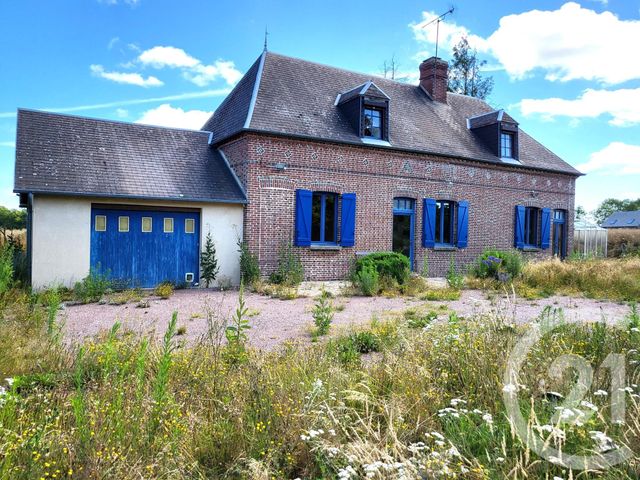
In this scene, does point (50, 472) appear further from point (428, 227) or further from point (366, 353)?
point (428, 227)

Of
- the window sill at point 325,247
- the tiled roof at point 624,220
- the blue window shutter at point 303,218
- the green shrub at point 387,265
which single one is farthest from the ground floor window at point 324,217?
the tiled roof at point 624,220

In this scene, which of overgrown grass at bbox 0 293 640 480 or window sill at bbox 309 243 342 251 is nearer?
overgrown grass at bbox 0 293 640 480

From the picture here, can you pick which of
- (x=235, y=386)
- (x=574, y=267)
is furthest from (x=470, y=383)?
(x=574, y=267)

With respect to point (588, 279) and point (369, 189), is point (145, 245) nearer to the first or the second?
point (369, 189)

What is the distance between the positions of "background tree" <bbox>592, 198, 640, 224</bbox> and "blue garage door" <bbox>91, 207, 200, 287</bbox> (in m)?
76.6

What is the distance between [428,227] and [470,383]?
496 inches

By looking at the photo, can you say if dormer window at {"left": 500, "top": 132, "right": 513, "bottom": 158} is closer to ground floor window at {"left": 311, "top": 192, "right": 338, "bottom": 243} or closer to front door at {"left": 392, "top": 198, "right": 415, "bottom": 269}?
front door at {"left": 392, "top": 198, "right": 415, "bottom": 269}

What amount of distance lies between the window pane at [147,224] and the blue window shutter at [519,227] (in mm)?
12992

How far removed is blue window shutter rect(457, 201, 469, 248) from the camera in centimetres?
1667

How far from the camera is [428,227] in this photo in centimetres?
1591

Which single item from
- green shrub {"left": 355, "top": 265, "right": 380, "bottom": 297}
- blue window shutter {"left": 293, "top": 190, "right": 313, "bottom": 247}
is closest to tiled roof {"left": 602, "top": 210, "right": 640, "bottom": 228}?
blue window shutter {"left": 293, "top": 190, "right": 313, "bottom": 247}

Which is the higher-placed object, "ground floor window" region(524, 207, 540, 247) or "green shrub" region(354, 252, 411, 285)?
"ground floor window" region(524, 207, 540, 247)

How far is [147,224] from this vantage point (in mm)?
12172

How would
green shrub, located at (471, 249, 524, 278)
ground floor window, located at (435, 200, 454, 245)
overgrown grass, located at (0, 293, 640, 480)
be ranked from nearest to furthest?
overgrown grass, located at (0, 293, 640, 480)
green shrub, located at (471, 249, 524, 278)
ground floor window, located at (435, 200, 454, 245)
